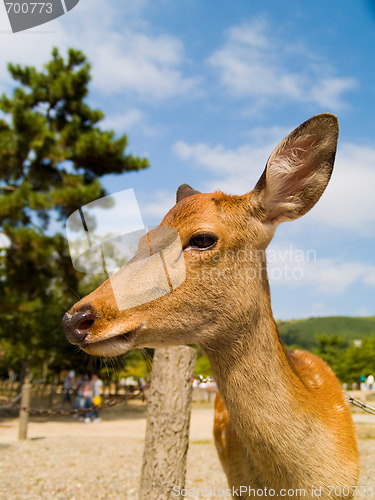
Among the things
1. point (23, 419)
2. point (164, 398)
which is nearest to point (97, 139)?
point (23, 419)

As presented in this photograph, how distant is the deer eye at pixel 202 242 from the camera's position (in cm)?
187

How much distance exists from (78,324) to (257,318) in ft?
2.68

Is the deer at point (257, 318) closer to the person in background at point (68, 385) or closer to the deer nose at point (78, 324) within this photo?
the deer nose at point (78, 324)

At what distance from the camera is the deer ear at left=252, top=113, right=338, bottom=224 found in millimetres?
1789

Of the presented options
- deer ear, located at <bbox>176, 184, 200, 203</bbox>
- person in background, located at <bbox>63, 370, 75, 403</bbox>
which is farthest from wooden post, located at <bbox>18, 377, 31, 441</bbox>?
deer ear, located at <bbox>176, 184, 200, 203</bbox>

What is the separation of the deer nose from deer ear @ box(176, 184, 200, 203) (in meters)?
0.96

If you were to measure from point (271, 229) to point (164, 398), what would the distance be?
2.54 meters

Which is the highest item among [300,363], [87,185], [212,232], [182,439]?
[87,185]

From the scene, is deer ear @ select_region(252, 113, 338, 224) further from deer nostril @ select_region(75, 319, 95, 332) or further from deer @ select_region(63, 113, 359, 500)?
deer nostril @ select_region(75, 319, 95, 332)

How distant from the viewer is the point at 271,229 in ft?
6.77

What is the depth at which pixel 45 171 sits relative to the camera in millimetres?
11406

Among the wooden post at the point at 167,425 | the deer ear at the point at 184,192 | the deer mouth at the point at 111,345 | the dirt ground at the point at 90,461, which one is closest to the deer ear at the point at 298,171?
the deer ear at the point at 184,192

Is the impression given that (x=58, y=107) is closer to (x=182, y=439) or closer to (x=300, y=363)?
(x=182, y=439)

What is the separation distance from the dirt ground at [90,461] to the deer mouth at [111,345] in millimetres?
5380
